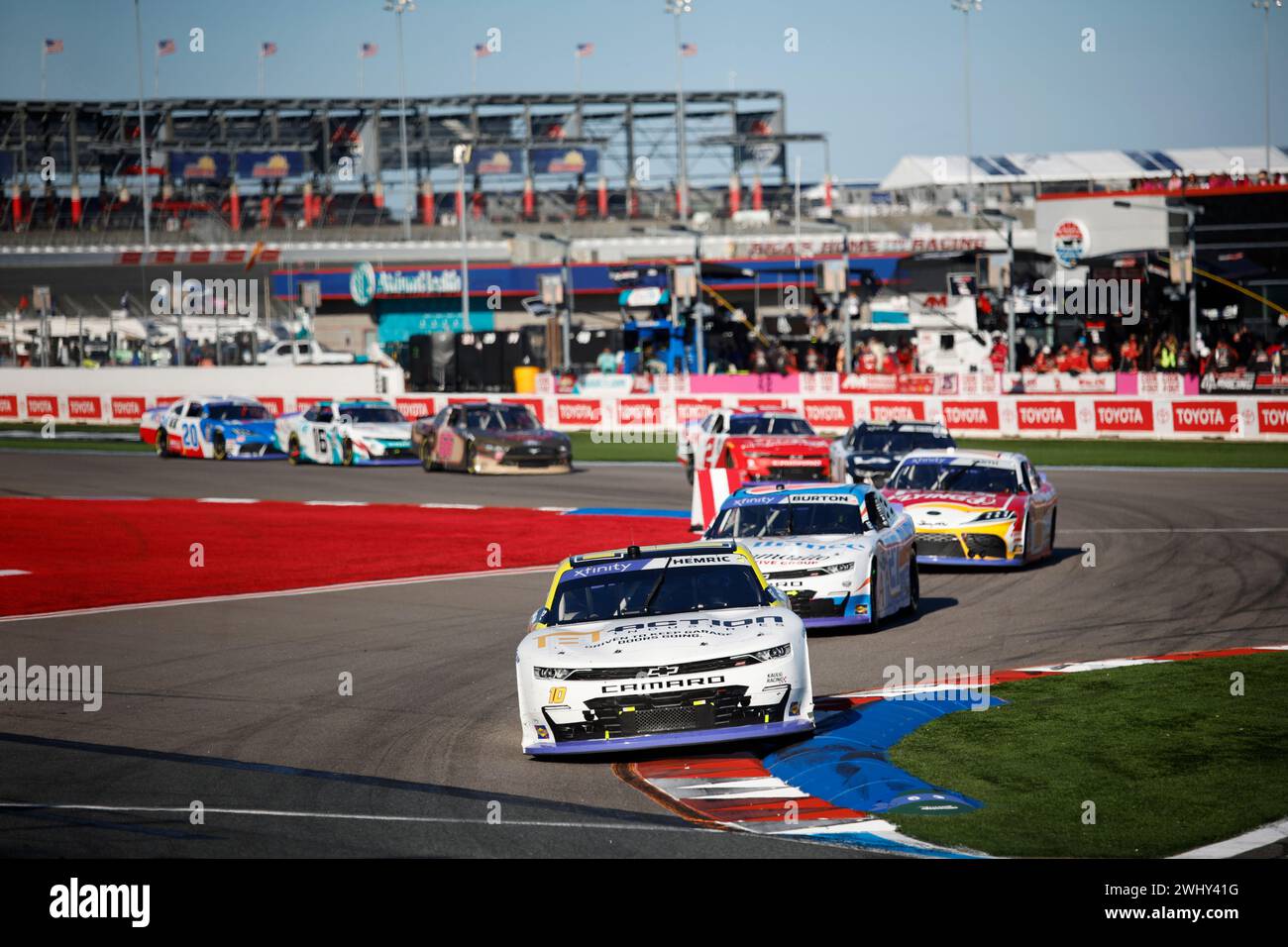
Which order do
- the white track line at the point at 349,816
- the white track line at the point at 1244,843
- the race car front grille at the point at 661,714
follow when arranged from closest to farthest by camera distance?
the white track line at the point at 1244,843, the white track line at the point at 349,816, the race car front grille at the point at 661,714

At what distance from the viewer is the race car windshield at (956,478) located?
19141 mm

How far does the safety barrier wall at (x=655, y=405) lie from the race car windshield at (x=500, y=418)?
161 inches

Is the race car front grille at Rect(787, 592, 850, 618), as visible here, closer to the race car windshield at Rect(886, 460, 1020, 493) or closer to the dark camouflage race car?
the race car windshield at Rect(886, 460, 1020, 493)

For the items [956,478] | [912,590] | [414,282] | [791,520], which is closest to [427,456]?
[956,478]

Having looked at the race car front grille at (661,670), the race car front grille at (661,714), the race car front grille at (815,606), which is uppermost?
the race car front grille at (661,670)

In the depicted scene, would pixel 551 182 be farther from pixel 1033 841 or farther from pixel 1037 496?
pixel 1033 841

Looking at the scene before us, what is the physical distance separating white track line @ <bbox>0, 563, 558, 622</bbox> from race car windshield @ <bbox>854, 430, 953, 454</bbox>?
8.20 m

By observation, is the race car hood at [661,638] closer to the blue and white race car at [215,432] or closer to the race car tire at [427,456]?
the race car tire at [427,456]

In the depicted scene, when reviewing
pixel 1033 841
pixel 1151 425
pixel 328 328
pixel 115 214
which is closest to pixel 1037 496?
pixel 1033 841

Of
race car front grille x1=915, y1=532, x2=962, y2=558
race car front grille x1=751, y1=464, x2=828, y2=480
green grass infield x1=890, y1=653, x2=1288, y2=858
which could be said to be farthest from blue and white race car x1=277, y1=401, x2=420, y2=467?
green grass infield x1=890, y1=653, x2=1288, y2=858

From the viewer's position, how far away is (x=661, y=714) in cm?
975

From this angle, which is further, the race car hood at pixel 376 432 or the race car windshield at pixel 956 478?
the race car hood at pixel 376 432

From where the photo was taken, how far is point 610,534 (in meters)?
23.0

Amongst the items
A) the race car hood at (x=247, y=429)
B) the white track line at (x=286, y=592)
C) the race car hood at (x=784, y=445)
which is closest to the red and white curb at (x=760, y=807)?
the white track line at (x=286, y=592)
